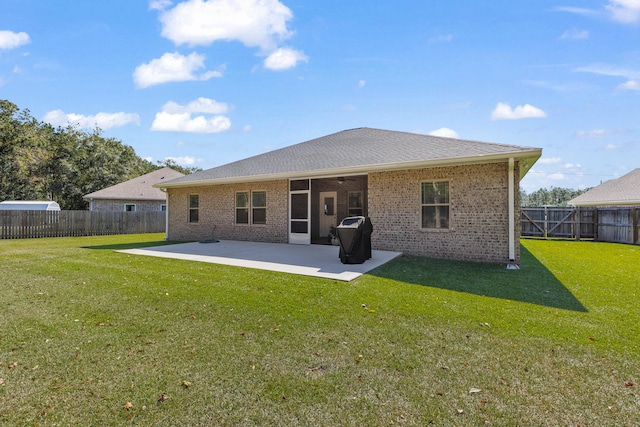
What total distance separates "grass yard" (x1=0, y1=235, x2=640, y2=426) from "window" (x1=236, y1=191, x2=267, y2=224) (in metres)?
6.75

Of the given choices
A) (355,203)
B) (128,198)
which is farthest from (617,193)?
(128,198)

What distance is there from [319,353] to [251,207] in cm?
1037

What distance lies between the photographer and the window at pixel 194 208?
1480 cm

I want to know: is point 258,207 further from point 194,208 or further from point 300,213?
point 194,208

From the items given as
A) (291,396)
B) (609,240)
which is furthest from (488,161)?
(609,240)

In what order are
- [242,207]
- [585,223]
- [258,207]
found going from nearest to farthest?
[258,207]
[242,207]
[585,223]

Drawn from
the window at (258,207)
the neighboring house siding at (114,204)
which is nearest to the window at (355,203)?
the window at (258,207)

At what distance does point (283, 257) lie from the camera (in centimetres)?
917

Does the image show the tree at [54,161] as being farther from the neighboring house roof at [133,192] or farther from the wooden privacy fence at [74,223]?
the wooden privacy fence at [74,223]

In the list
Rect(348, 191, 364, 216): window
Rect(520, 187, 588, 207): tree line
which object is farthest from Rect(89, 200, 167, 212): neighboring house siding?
Rect(520, 187, 588, 207): tree line

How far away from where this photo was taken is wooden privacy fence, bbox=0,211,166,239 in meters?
16.3

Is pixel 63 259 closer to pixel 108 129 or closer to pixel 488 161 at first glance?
pixel 488 161

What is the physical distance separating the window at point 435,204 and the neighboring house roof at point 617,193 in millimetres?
16757

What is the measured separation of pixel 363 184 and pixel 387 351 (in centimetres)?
1092
